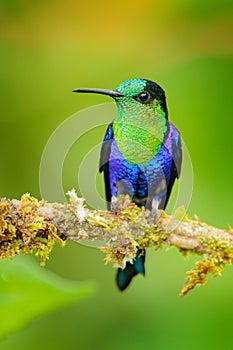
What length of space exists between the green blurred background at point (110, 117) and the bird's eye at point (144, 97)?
120 centimetres

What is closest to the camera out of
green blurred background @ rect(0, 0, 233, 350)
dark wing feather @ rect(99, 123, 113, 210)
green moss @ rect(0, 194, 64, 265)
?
green moss @ rect(0, 194, 64, 265)

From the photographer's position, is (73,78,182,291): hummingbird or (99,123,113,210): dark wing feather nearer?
(73,78,182,291): hummingbird

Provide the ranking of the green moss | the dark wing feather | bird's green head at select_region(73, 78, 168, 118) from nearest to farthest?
1. the green moss
2. bird's green head at select_region(73, 78, 168, 118)
3. the dark wing feather

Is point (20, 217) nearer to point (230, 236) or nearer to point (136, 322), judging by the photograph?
point (230, 236)

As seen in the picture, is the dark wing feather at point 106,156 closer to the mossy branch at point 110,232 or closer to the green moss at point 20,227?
the mossy branch at point 110,232

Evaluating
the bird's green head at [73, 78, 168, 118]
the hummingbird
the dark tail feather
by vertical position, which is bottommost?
the dark tail feather

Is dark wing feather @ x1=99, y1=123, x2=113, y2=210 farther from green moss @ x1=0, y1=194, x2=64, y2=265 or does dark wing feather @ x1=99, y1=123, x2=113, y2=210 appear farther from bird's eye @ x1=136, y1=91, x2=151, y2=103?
green moss @ x1=0, y1=194, x2=64, y2=265

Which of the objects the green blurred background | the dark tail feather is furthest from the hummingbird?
the green blurred background

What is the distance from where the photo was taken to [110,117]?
2.79 m

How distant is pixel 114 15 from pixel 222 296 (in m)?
2.04

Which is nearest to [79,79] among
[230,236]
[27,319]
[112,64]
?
[112,64]

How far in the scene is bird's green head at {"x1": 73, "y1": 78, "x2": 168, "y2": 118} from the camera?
2256mm

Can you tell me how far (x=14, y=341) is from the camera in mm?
3188

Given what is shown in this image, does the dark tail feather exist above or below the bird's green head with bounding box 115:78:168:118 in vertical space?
below
